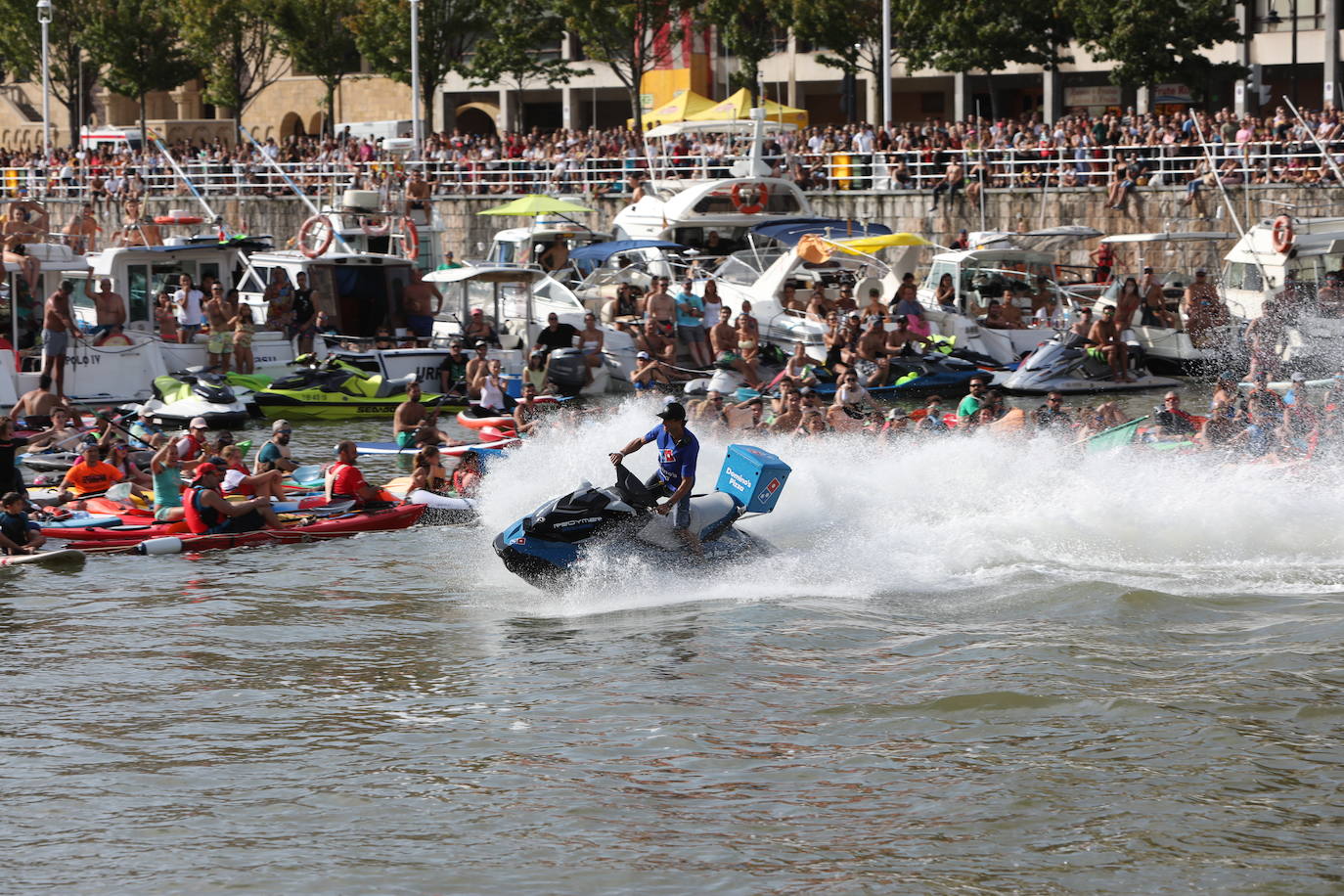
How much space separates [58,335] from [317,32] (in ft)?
112

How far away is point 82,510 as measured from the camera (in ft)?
61.0

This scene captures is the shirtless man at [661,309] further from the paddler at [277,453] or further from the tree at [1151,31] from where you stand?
the tree at [1151,31]

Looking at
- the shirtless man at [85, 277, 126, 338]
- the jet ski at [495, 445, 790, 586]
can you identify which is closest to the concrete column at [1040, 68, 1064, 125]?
the shirtless man at [85, 277, 126, 338]

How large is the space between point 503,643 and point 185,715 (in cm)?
265

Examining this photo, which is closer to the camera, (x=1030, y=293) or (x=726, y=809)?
(x=726, y=809)

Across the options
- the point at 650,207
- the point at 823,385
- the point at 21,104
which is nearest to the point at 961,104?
the point at 650,207

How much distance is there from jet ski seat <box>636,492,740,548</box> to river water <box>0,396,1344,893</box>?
14.5 inches

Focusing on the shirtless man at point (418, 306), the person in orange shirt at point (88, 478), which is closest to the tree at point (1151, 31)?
the shirtless man at point (418, 306)

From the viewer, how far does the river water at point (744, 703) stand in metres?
9.84

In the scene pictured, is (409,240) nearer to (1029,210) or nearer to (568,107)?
(1029,210)

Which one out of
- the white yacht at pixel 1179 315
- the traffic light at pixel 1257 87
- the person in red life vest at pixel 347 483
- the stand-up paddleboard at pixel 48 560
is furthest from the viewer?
the traffic light at pixel 1257 87

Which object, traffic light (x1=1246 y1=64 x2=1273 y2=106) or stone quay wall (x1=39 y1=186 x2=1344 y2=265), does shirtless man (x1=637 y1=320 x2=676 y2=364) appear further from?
traffic light (x1=1246 y1=64 x2=1273 y2=106)

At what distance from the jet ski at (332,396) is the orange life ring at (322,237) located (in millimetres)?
3232

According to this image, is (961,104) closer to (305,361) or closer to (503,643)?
(305,361)
